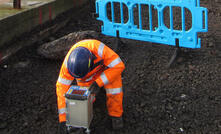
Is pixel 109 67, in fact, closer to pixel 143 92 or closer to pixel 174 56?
pixel 143 92

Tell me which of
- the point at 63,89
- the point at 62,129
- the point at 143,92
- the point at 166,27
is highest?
the point at 166,27

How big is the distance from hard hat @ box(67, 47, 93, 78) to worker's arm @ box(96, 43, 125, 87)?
0.23m

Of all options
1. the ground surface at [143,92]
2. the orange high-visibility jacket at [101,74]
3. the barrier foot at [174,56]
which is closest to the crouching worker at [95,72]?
the orange high-visibility jacket at [101,74]

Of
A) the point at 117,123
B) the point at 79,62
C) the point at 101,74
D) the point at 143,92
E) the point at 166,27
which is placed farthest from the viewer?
the point at 166,27

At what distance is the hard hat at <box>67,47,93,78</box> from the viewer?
3.19 m

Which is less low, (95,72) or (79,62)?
(79,62)

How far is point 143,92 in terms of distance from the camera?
421cm

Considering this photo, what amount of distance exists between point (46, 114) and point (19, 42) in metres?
1.76

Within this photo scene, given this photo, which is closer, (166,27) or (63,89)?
(63,89)

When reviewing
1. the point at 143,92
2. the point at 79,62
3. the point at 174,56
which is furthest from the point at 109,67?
the point at 174,56

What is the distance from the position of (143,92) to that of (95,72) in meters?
0.88

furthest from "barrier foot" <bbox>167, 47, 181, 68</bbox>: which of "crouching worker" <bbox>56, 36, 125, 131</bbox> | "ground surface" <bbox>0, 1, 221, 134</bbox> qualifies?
"crouching worker" <bbox>56, 36, 125, 131</bbox>

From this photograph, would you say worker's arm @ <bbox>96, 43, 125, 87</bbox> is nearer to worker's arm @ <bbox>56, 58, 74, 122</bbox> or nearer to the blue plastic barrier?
worker's arm @ <bbox>56, 58, 74, 122</bbox>

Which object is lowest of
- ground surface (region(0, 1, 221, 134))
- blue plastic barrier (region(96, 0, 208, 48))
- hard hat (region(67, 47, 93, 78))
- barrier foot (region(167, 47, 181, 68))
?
ground surface (region(0, 1, 221, 134))
